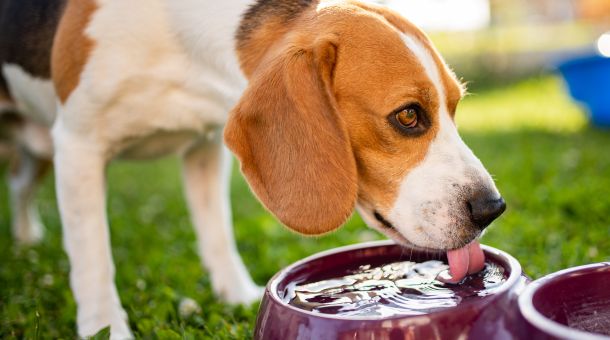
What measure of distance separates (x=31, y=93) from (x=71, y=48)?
0.68 m

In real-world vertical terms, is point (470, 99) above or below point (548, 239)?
below

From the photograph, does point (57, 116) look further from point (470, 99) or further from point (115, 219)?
point (470, 99)

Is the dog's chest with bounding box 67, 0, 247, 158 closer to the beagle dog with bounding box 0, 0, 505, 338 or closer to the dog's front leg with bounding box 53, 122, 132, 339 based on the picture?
the beagle dog with bounding box 0, 0, 505, 338

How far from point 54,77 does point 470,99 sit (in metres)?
10.6

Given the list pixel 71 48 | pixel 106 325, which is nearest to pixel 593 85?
pixel 71 48

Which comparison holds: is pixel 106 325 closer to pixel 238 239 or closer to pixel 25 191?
pixel 238 239

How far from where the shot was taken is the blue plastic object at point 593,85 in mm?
7129

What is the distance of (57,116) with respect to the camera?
3.28 m

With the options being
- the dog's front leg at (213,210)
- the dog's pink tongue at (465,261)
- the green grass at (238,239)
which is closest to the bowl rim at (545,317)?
the dog's pink tongue at (465,261)

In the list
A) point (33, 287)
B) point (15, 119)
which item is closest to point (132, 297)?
point (33, 287)

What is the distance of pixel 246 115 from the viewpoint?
2.49 meters

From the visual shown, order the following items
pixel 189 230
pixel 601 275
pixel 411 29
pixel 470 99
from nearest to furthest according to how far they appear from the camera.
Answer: pixel 601 275
pixel 411 29
pixel 189 230
pixel 470 99

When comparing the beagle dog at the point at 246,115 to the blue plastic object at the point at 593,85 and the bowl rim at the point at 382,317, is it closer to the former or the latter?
the bowl rim at the point at 382,317

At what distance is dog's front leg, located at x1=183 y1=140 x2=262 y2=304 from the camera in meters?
3.68
